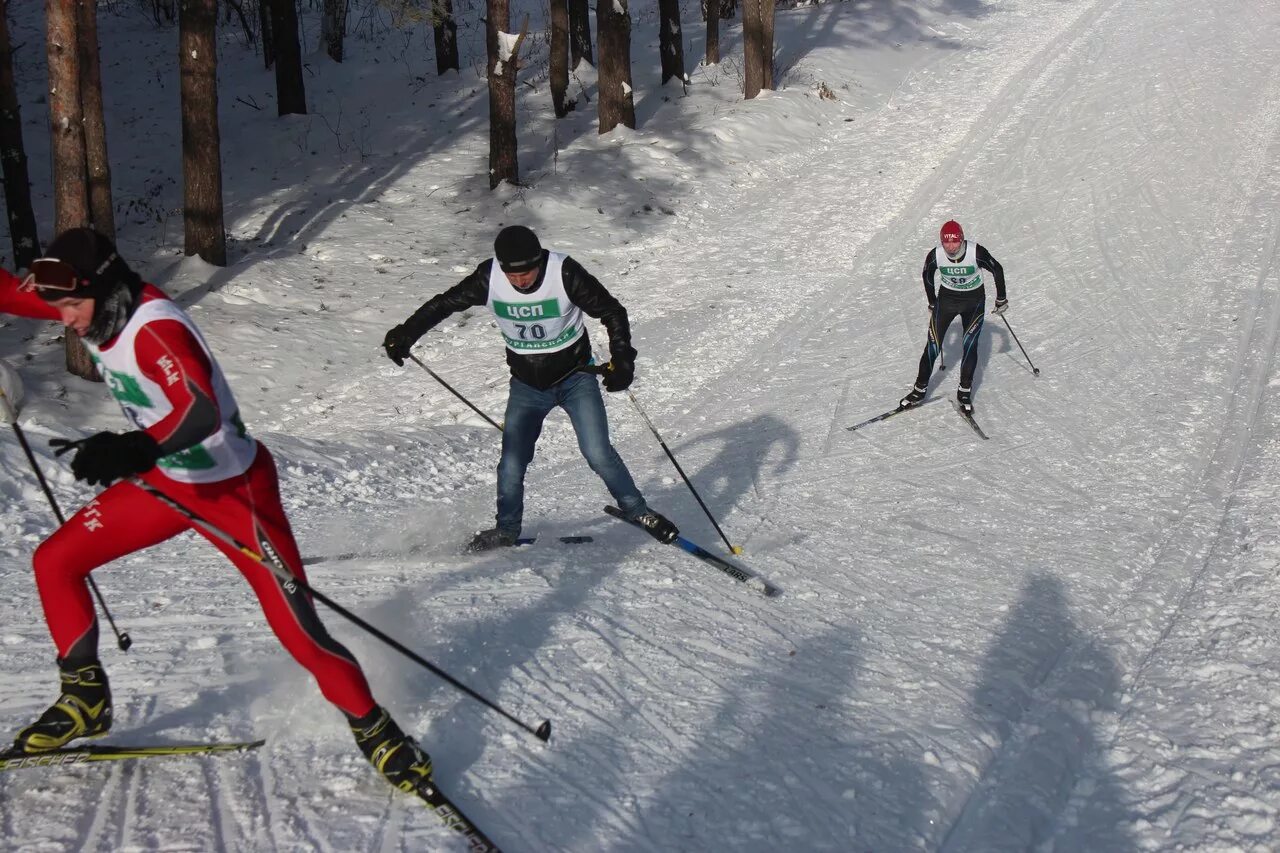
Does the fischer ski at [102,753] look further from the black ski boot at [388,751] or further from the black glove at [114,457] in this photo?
the black glove at [114,457]

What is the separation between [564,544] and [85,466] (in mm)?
4050

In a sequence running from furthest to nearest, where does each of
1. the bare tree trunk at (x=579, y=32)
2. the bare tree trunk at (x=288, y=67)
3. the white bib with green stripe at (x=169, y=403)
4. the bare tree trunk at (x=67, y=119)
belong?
the bare tree trunk at (x=579, y=32) → the bare tree trunk at (x=288, y=67) → the bare tree trunk at (x=67, y=119) → the white bib with green stripe at (x=169, y=403)

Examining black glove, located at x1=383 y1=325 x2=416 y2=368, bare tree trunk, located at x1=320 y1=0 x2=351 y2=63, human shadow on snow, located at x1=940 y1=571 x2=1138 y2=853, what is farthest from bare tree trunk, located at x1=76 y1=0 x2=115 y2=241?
bare tree trunk, located at x1=320 y1=0 x2=351 y2=63

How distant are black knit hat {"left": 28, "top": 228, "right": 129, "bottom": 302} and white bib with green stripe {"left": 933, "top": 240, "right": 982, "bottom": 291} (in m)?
8.05

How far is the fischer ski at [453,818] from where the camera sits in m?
3.76

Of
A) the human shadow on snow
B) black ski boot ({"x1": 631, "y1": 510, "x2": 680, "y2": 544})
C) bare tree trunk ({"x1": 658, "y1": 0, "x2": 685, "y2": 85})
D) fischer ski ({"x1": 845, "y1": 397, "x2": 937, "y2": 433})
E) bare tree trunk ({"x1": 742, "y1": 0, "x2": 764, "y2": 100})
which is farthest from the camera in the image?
bare tree trunk ({"x1": 658, "y1": 0, "x2": 685, "y2": 85})

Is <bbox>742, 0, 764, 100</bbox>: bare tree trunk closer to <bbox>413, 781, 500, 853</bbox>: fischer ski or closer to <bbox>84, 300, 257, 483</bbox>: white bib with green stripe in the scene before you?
<bbox>84, 300, 257, 483</bbox>: white bib with green stripe

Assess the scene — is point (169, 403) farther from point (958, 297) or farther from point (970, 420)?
point (958, 297)

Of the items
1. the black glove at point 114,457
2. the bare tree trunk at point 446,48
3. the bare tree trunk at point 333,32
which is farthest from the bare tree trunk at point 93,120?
the bare tree trunk at point 333,32

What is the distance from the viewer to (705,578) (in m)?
6.55

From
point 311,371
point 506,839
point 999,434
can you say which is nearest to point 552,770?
point 506,839

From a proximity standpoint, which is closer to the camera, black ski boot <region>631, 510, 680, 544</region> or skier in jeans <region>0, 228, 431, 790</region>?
A: skier in jeans <region>0, 228, 431, 790</region>

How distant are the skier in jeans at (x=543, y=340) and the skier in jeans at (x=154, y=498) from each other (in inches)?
84.4

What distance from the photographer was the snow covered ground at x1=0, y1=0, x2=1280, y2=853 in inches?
172
